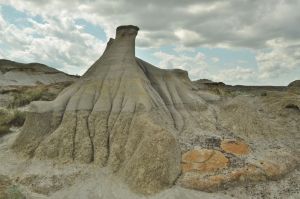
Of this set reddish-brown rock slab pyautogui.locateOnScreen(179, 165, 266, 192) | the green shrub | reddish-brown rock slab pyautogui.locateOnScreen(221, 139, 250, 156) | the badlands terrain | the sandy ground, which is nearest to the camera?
the sandy ground

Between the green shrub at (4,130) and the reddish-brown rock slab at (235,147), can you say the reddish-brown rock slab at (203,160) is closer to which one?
the reddish-brown rock slab at (235,147)

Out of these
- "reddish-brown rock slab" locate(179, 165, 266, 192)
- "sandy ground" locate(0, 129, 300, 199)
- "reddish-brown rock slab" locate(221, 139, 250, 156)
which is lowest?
"sandy ground" locate(0, 129, 300, 199)

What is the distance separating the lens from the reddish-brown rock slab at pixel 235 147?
1972 cm

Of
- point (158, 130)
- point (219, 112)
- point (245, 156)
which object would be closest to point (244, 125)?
point (219, 112)

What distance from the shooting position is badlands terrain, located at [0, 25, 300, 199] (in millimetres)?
17719

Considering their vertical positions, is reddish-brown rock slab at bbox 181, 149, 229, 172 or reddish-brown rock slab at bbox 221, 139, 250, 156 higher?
reddish-brown rock slab at bbox 221, 139, 250, 156

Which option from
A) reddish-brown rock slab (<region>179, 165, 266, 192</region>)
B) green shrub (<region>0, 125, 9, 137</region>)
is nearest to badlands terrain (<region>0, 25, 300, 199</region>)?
reddish-brown rock slab (<region>179, 165, 266, 192</region>)

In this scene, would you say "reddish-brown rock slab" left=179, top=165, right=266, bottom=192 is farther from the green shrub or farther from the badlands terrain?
the green shrub

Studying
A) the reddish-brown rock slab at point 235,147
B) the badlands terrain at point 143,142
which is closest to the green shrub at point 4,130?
the badlands terrain at point 143,142

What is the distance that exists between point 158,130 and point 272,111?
Answer: 10691 mm

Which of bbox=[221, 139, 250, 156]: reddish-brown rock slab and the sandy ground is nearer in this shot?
the sandy ground

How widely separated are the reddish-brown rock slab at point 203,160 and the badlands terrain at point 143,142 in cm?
4

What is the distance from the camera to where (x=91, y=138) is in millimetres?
21359

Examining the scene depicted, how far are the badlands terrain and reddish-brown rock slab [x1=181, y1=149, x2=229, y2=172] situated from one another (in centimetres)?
4
